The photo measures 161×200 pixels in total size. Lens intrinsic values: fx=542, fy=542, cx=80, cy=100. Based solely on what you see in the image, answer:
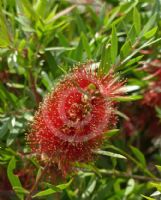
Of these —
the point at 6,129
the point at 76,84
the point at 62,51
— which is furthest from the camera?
the point at 62,51

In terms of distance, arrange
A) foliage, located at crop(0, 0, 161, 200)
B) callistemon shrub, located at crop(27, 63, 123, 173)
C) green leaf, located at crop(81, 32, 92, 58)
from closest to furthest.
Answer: callistemon shrub, located at crop(27, 63, 123, 173) → foliage, located at crop(0, 0, 161, 200) → green leaf, located at crop(81, 32, 92, 58)

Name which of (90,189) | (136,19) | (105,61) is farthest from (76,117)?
(90,189)

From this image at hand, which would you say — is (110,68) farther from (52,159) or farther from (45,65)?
(45,65)

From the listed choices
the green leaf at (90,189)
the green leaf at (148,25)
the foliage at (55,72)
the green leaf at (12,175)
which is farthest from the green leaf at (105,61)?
the green leaf at (90,189)

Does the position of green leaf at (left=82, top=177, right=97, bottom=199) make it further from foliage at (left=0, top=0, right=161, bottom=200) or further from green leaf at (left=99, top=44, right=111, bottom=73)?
green leaf at (left=99, top=44, right=111, bottom=73)

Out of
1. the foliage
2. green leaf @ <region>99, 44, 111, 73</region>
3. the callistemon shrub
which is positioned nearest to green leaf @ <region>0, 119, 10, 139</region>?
the foliage

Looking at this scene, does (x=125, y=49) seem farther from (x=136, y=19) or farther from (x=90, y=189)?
(x=90, y=189)

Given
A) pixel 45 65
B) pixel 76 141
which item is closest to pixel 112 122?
pixel 76 141

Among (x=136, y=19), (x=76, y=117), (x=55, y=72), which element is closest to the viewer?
(x=76, y=117)

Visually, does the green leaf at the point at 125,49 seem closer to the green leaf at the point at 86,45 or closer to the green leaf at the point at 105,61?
the green leaf at the point at 105,61
